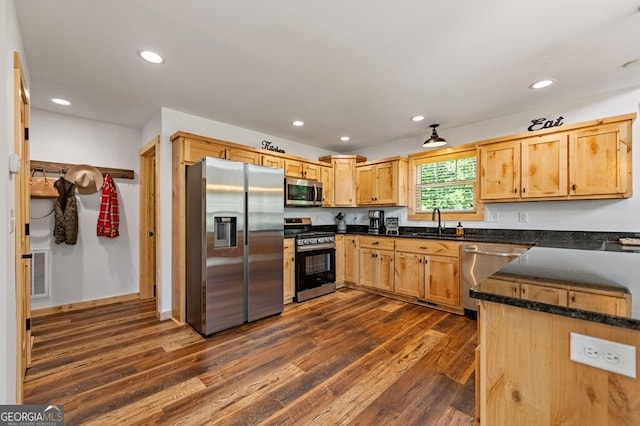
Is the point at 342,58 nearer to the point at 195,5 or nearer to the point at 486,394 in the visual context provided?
the point at 195,5

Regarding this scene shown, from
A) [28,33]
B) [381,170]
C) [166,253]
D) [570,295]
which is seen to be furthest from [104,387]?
[381,170]

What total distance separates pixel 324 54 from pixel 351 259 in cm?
315

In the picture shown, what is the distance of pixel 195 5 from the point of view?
1678 mm

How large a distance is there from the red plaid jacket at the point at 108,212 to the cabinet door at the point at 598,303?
4.54 meters

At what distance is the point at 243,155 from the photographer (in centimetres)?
359

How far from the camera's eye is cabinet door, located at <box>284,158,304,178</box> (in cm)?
413

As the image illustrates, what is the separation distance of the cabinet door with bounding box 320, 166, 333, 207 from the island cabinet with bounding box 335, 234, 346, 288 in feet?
2.07

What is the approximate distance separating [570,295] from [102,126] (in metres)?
4.98

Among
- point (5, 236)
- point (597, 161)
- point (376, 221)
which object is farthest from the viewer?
point (376, 221)

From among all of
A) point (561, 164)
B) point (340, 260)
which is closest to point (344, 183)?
point (340, 260)

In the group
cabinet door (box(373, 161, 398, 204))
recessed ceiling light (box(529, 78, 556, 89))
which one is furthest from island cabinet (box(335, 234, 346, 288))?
recessed ceiling light (box(529, 78, 556, 89))

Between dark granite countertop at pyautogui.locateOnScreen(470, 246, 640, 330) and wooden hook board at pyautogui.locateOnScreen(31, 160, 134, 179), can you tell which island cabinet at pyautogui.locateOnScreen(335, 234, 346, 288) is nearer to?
dark granite countertop at pyautogui.locateOnScreen(470, 246, 640, 330)

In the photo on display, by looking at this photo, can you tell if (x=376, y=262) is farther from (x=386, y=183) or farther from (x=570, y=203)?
(x=570, y=203)

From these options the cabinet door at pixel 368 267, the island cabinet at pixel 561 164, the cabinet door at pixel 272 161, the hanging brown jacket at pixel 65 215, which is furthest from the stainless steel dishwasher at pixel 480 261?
the hanging brown jacket at pixel 65 215
